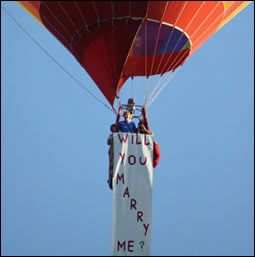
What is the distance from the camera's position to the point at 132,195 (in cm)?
1240

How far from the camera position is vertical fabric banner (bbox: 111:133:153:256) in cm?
1230

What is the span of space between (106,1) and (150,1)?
0.72 m

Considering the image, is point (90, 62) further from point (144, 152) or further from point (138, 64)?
point (144, 152)

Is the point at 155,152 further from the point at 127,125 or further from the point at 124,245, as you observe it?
the point at 124,245

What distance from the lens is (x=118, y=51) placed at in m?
13.9

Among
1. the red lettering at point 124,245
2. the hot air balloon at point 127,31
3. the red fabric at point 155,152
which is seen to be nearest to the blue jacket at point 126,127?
the red fabric at point 155,152

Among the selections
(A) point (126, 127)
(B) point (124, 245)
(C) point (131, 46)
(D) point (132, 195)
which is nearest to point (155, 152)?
(A) point (126, 127)

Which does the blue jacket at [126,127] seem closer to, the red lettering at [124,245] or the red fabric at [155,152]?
the red fabric at [155,152]

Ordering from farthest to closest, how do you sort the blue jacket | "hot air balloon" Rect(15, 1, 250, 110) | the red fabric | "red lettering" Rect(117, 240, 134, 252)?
"hot air balloon" Rect(15, 1, 250, 110) → the blue jacket → the red fabric → "red lettering" Rect(117, 240, 134, 252)

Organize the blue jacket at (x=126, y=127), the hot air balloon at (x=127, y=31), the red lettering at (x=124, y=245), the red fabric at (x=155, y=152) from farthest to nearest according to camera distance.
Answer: the hot air balloon at (x=127, y=31) < the blue jacket at (x=126, y=127) < the red fabric at (x=155, y=152) < the red lettering at (x=124, y=245)

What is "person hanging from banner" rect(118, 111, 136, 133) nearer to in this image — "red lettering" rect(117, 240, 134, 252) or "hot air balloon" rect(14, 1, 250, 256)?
"hot air balloon" rect(14, 1, 250, 256)

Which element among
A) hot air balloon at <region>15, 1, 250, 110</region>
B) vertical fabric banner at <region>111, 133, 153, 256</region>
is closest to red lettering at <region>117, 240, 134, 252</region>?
vertical fabric banner at <region>111, 133, 153, 256</region>

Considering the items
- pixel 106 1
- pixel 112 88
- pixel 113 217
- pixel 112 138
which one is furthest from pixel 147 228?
pixel 106 1

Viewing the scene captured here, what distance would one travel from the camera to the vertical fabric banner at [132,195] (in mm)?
12297
